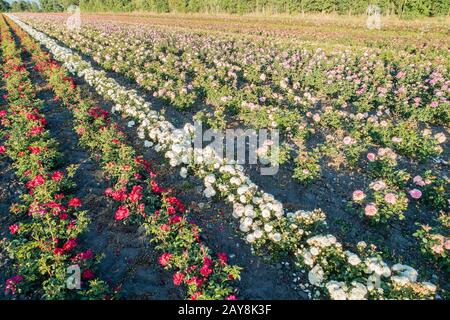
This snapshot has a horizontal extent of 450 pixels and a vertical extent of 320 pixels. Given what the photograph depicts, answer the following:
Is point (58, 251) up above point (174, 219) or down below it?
below

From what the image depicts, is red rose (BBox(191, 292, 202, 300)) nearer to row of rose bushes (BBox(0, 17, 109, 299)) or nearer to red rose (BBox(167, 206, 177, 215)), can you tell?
row of rose bushes (BBox(0, 17, 109, 299))

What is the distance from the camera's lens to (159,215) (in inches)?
200

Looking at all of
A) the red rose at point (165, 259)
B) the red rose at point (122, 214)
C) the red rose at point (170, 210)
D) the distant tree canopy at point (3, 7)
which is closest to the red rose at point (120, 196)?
the red rose at point (122, 214)

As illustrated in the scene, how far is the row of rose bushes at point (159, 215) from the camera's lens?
4168mm

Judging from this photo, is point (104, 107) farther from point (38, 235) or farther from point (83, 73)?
point (38, 235)

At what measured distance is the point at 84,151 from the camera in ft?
25.2

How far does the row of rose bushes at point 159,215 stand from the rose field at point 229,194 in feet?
0.10

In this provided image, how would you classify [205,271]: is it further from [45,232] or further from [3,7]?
[3,7]

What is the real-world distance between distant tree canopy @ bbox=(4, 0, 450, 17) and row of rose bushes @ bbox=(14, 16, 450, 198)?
1692cm

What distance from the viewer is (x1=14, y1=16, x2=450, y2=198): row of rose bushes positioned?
7.15m

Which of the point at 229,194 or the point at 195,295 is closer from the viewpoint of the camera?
the point at 195,295

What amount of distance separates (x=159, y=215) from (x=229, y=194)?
4.15ft

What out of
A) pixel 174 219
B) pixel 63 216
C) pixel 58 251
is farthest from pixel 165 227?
pixel 63 216
